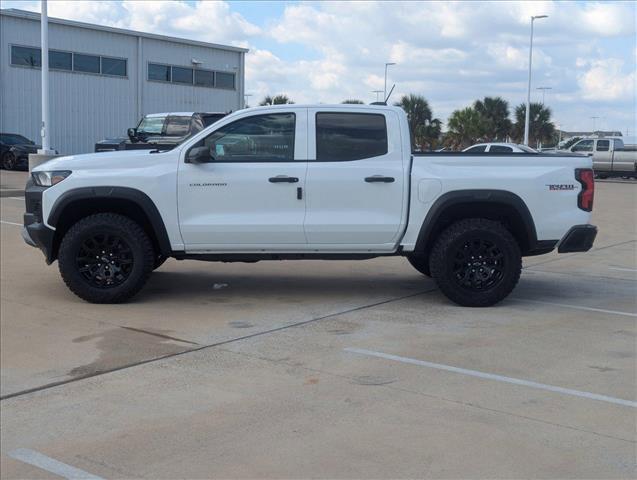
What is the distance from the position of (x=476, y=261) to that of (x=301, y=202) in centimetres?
187

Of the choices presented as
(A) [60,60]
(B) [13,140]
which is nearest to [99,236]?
(B) [13,140]

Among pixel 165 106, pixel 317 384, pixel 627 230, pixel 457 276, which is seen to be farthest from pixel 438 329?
pixel 165 106

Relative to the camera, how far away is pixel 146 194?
25.4 feet

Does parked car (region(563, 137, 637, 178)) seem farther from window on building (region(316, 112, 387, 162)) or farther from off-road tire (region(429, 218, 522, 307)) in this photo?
window on building (region(316, 112, 387, 162))

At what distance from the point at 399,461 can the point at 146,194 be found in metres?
4.36

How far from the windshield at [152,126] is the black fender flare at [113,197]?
1332cm

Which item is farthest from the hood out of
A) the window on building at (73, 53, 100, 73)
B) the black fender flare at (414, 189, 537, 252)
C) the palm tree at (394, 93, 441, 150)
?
the palm tree at (394, 93, 441, 150)

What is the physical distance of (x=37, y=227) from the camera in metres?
7.84

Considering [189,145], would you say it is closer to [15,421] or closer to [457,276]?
[457,276]

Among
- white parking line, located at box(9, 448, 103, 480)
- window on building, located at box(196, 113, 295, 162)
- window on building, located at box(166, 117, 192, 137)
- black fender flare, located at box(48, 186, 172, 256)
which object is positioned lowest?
white parking line, located at box(9, 448, 103, 480)

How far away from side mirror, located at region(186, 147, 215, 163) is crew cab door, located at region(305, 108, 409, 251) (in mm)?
986

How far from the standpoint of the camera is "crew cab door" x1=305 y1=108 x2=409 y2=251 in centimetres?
783

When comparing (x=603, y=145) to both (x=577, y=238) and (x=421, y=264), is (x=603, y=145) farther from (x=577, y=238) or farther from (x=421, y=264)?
(x=577, y=238)

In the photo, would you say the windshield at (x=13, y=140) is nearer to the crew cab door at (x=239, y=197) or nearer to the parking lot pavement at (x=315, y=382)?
the parking lot pavement at (x=315, y=382)
